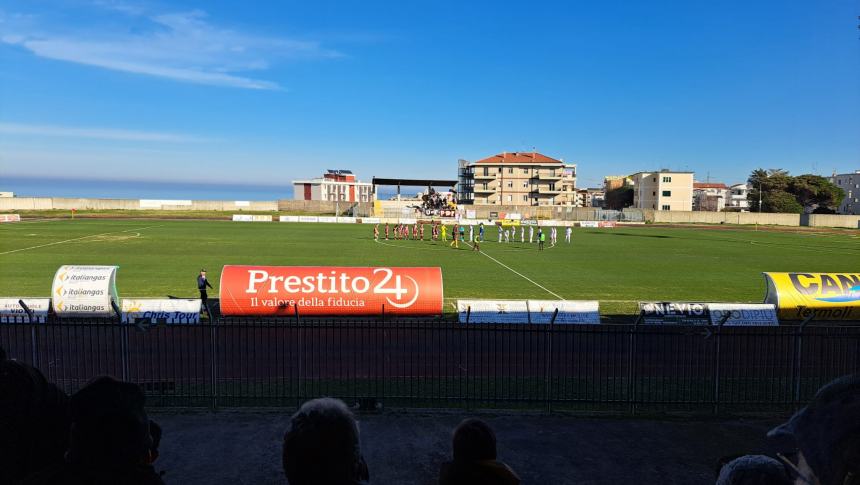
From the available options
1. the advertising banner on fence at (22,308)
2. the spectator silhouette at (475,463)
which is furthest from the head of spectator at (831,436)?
the advertising banner on fence at (22,308)

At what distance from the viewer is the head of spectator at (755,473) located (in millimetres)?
2205

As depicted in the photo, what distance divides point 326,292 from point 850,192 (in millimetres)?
147781

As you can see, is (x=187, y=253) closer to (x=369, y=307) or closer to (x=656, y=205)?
(x=369, y=307)

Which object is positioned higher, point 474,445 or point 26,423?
point 26,423

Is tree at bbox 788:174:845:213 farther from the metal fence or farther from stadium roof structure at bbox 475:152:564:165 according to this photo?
the metal fence

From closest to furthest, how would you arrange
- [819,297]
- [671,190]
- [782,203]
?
1. [819,297]
2. [782,203]
3. [671,190]

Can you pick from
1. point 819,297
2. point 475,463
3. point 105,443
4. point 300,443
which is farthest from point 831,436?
point 819,297

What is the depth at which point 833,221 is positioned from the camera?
79625mm

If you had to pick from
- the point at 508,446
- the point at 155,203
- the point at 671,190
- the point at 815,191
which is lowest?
the point at 508,446

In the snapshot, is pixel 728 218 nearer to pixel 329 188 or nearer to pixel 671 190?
pixel 671 190

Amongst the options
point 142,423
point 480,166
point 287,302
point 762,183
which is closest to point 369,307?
point 287,302

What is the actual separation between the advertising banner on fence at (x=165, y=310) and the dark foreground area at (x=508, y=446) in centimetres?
623

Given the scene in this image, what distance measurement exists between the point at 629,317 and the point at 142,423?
1772cm

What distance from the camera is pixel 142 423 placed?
8.48ft
